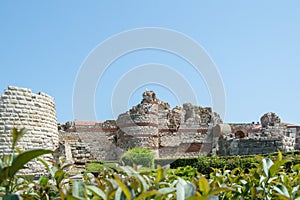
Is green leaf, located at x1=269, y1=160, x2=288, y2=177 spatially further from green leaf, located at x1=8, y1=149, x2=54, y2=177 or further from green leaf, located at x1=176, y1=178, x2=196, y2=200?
green leaf, located at x1=8, y1=149, x2=54, y2=177

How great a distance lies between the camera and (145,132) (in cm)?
2152

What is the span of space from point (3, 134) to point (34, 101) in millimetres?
1718

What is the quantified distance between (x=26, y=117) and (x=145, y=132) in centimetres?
822

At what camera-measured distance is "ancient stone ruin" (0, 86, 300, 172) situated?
578 inches

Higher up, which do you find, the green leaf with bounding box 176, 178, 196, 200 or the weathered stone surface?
the weathered stone surface

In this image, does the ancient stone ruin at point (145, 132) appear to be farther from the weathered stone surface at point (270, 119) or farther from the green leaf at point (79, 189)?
the green leaf at point (79, 189)

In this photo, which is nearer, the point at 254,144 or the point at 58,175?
the point at 58,175

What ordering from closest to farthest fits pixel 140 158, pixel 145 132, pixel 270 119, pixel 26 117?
pixel 26 117
pixel 140 158
pixel 145 132
pixel 270 119

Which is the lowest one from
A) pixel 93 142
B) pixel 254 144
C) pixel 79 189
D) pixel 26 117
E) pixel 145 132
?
pixel 79 189

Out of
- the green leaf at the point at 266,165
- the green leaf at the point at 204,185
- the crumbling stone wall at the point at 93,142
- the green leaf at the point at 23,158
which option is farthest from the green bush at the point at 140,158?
the green leaf at the point at 23,158

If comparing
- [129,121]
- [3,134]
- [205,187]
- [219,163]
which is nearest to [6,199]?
[205,187]

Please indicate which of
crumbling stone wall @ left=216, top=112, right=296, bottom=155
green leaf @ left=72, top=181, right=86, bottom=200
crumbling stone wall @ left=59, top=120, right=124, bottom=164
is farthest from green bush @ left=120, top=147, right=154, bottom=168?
green leaf @ left=72, top=181, right=86, bottom=200

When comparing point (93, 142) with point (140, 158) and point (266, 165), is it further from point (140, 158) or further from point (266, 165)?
point (266, 165)

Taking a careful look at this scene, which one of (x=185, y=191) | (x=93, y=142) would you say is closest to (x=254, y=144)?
(x=93, y=142)
